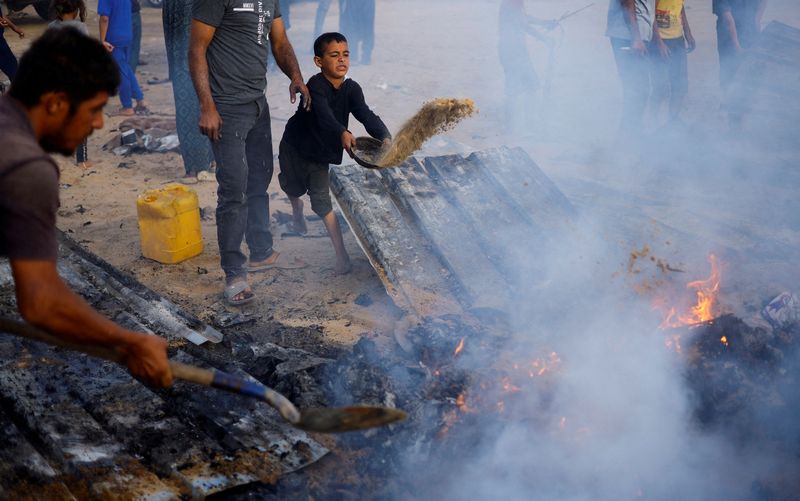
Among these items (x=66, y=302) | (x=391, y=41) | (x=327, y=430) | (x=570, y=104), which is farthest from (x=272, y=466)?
(x=391, y=41)

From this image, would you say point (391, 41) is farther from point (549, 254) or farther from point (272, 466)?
point (272, 466)

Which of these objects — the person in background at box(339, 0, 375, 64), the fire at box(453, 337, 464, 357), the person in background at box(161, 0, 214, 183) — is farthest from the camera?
the person in background at box(339, 0, 375, 64)

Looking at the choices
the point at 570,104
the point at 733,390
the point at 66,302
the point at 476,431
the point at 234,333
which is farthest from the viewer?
the point at 570,104

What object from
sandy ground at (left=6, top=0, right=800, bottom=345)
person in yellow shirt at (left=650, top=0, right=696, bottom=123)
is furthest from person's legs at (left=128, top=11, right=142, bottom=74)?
person in yellow shirt at (left=650, top=0, right=696, bottom=123)

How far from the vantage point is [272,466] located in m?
2.96

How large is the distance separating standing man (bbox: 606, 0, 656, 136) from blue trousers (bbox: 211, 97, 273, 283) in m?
4.33

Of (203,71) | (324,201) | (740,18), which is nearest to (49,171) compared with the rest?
(203,71)

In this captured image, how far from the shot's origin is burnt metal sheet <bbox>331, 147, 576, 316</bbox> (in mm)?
4664

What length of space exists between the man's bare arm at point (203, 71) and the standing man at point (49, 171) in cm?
217

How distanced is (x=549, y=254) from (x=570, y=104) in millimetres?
5452

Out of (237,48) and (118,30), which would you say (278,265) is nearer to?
(237,48)

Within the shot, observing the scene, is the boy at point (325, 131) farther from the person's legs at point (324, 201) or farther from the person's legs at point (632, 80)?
the person's legs at point (632, 80)

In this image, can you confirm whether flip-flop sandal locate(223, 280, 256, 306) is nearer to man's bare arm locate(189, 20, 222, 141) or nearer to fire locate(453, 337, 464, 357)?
man's bare arm locate(189, 20, 222, 141)

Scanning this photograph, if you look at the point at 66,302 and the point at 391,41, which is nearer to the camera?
the point at 66,302
